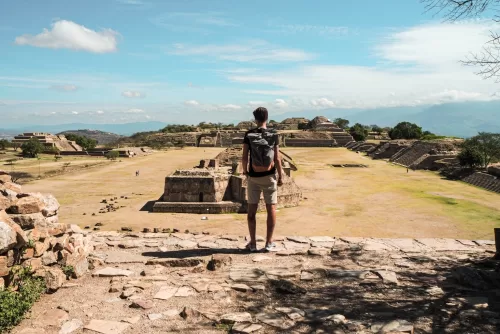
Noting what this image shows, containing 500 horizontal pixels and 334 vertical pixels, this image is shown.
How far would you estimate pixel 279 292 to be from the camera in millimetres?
4094

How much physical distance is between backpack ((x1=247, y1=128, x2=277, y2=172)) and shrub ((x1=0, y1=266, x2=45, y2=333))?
113 inches

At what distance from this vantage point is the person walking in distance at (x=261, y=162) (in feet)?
16.8

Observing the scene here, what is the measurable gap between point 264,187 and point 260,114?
1.01 meters

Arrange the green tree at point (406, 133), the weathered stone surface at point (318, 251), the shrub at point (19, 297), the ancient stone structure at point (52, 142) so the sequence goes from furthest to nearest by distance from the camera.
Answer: the green tree at point (406, 133)
the ancient stone structure at point (52, 142)
the weathered stone surface at point (318, 251)
the shrub at point (19, 297)

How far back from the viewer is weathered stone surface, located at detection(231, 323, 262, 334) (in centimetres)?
322

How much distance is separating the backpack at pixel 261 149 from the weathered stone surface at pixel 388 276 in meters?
1.96

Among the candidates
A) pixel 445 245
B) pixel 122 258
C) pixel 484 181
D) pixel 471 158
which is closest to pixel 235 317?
pixel 122 258

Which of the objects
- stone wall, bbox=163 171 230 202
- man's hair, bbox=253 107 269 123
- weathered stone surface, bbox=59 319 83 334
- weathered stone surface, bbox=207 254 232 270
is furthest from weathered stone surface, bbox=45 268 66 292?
stone wall, bbox=163 171 230 202

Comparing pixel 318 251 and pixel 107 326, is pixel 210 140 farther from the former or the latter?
pixel 107 326

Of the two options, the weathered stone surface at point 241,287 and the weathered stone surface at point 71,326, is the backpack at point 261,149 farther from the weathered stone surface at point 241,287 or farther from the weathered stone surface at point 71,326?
the weathered stone surface at point 71,326

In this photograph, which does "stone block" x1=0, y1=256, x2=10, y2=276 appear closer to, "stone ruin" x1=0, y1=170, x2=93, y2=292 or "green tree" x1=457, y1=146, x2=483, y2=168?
"stone ruin" x1=0, y1=170, x2=93, y2=292

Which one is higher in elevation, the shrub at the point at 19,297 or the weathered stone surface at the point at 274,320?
the shrub at the point at 19,297

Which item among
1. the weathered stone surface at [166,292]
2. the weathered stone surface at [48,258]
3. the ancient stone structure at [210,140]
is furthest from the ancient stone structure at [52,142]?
the weathered stone surface at [166,292]

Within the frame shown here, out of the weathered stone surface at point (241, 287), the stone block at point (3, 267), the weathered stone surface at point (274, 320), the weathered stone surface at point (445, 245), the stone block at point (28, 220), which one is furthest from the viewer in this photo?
the weathered stone surface at point (445, 245)
